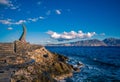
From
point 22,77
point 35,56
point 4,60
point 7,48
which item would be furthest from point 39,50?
point 22,77

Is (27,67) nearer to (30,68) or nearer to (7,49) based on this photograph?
(30,68)

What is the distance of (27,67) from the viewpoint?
24625 mm

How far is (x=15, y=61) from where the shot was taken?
1437 inches

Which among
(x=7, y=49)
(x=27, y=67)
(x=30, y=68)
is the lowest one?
(x=30, y=68)

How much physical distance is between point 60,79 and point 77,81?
12.3ft

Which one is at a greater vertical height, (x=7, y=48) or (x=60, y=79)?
(x=7, y=48)

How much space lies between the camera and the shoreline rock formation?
2102cm

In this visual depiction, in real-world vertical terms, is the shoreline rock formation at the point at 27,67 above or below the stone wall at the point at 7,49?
below

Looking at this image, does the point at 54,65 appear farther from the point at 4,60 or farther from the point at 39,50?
the point at 39,50

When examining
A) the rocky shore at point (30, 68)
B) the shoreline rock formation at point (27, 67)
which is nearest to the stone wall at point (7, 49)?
the shoreline rock formation at point (27, 67)

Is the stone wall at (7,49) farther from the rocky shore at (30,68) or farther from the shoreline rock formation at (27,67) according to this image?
the rocky shore at (30,68)

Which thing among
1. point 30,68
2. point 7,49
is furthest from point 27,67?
point 7,49

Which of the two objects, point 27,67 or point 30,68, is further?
point 30,68

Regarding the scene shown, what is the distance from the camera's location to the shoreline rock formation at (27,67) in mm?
21016
